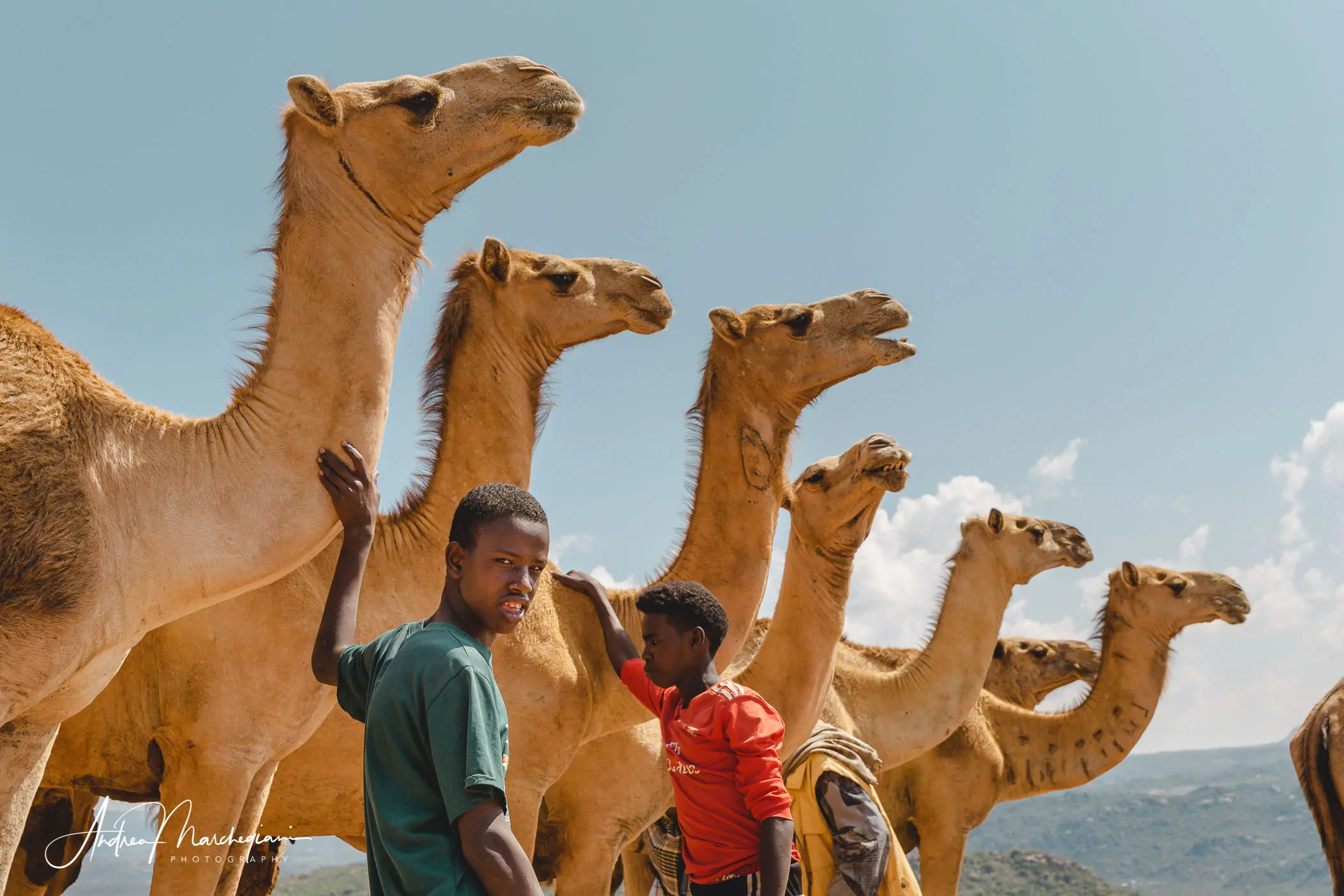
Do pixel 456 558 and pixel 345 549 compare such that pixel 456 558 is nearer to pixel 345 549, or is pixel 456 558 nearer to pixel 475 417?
pixel 345 549

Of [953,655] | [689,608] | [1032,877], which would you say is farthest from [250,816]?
[1032,877]

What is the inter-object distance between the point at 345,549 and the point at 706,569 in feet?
13.4

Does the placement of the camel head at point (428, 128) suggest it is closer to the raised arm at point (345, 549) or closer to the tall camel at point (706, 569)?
the raised arm at point (345, 549)

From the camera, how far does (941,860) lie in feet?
38.0

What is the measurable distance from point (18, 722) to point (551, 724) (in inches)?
109

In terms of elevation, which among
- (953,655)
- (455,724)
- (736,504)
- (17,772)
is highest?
(736,504)

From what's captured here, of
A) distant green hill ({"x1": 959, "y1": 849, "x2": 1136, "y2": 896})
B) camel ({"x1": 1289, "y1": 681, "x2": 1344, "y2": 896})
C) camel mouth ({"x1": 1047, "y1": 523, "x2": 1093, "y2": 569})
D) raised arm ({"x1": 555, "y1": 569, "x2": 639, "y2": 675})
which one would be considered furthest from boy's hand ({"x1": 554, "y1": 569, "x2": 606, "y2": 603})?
distant green hill ({"x1": 959, "y1": 849, "x2": 1136, "y2": 896})

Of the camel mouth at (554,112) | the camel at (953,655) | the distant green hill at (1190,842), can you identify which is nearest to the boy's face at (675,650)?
the camel mouth at (554,112)

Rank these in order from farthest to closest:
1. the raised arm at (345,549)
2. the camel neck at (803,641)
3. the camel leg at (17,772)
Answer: the camel neck at (803,641), the camel leg at (17,772), the raised arm at (345,549)

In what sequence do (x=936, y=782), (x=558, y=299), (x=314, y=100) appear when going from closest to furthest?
(x=314, y=100), (x=558, y=299), (x=936, y=782)

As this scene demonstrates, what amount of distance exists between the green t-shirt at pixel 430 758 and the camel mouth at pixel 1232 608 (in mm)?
13312

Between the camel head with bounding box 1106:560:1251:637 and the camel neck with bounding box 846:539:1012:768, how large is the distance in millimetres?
2998

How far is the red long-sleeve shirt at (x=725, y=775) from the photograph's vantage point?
3873 mm

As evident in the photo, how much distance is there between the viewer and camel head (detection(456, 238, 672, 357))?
6633 millimetres
